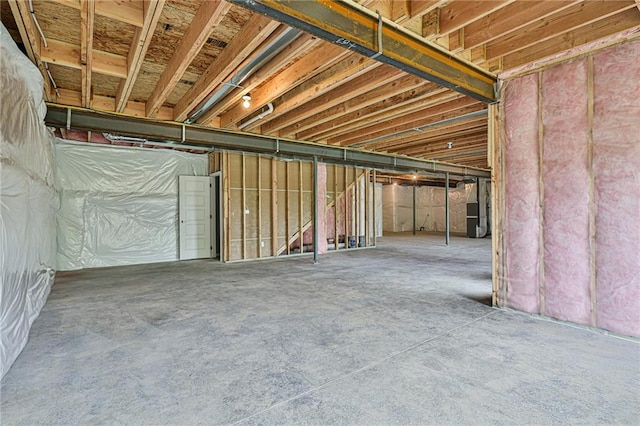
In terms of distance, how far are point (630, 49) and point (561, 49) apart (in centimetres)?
47

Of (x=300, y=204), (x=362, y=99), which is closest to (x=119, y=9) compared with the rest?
(x=362, y=99)

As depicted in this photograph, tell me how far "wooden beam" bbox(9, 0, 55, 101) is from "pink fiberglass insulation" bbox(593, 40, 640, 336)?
15.4 feet

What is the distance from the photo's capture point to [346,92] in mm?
4062

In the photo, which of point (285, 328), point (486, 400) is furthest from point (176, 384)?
point (486, 400)

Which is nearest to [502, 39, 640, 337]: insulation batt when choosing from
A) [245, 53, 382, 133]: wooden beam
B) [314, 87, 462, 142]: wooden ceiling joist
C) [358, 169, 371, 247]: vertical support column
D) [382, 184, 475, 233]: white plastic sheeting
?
[314, 87, 462, 142]: wooden ceiling joist

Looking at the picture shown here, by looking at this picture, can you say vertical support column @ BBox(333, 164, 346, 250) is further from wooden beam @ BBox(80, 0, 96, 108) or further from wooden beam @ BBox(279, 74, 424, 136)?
wooden beam @ BBox(80, 0, 96, 108)

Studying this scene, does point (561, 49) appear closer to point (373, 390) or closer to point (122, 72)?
point (373, 390)

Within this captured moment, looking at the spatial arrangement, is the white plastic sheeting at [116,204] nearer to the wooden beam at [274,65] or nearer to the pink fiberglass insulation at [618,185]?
the wooden beam at [274,65]

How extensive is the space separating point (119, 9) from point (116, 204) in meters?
4.71

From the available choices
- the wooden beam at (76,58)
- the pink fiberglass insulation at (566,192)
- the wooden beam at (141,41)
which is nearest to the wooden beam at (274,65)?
the wooden beam at (141,41)

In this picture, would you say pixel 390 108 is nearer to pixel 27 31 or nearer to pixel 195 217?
pixel 27 31

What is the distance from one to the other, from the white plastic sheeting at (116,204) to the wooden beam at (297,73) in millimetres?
3089

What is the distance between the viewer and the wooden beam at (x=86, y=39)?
2334 mm

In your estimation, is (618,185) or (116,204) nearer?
(618,185)
